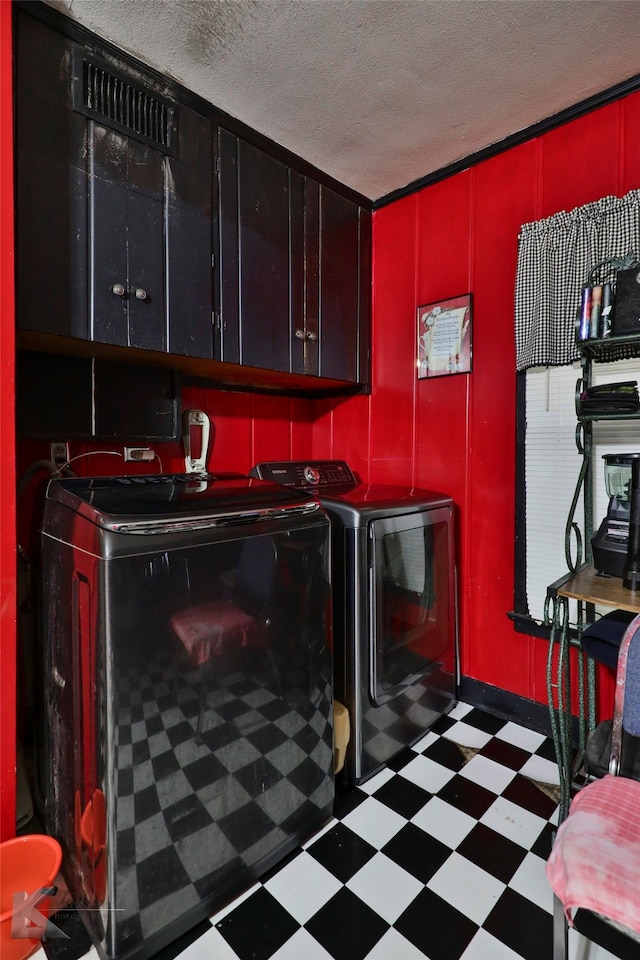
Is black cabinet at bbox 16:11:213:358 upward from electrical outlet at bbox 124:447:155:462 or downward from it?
upward

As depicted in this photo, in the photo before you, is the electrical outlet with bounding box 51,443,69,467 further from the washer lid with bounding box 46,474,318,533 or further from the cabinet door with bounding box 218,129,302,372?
the cabinet door with bounding box 218,129,302,372

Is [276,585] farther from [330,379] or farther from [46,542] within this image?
[330,379]

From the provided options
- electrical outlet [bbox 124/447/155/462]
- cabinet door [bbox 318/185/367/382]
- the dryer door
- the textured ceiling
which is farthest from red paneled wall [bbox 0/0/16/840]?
cabinet door [bbox 318/185/367/382]

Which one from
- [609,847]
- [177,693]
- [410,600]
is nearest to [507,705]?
[410,600]

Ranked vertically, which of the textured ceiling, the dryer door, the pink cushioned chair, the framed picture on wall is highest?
the textured ceiling

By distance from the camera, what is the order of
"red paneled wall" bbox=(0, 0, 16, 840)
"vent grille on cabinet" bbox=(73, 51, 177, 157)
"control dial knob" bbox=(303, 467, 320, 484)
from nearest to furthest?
1. "red paneled wall" bbox=(0, 0, 16, 840)
2. "vent grille on cabinet" bbox=(73, 51, 177, 157)
3. "control dial knob" bbox=(303, 467, 320, 484)

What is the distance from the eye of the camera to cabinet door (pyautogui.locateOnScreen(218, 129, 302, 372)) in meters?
1.88

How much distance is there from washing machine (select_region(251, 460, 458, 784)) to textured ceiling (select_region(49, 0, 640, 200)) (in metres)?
1.53

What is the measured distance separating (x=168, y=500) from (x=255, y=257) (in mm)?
1198

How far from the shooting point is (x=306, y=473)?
8.09ft

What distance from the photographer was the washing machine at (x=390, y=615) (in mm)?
1772

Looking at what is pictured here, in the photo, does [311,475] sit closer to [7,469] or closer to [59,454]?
[59,454]

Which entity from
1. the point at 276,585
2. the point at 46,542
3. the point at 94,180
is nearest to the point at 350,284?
the point at 94,180

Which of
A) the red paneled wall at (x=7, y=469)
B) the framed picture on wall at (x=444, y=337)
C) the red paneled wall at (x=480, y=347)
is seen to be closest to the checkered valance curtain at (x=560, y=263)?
the red paneled wall at (x=480, y=347)
